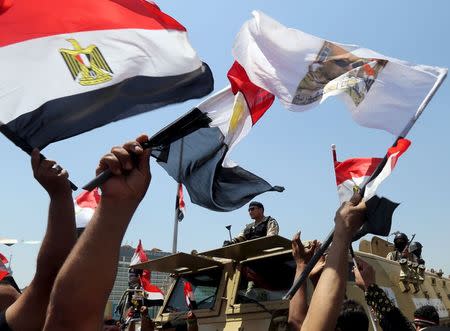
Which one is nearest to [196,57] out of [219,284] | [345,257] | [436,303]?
[345,257]

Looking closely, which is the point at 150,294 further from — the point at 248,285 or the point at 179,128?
the point at 179,128

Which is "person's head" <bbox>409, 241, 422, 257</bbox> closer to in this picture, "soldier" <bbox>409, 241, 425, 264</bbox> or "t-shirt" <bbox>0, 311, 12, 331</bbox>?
"soldier" <bbox>409, 241, 425, 264</bbox>

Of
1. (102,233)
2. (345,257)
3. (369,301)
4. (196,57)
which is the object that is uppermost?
(196,57)

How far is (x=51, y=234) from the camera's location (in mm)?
1890

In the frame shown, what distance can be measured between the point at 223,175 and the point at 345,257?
2.24 meters

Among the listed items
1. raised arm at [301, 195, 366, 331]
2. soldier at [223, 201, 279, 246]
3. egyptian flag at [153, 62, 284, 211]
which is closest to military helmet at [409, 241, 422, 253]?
soldier at [223, 201, 279, 246]

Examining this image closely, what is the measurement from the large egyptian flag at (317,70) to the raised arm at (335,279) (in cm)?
151

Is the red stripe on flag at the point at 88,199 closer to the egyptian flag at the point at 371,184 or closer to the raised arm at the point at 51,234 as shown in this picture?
the egyptian flag at the point at 371,184

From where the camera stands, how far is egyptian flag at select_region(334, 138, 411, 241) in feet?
6.58

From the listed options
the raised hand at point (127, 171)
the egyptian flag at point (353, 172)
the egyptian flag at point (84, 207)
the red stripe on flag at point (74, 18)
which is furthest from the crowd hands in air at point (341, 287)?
the egyptian flag at point (84, 207)

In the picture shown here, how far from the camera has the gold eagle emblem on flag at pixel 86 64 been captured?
2.33m

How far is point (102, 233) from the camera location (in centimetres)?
130

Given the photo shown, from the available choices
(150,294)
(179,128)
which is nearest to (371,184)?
(179,128)

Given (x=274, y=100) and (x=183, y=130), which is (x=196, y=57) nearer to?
(x=183, y=130)
